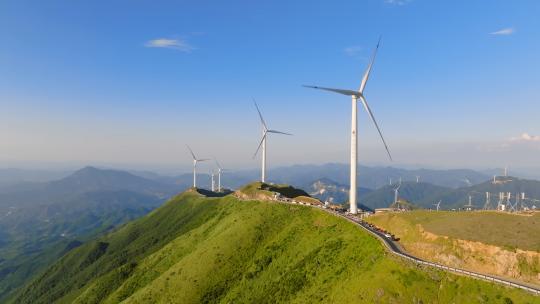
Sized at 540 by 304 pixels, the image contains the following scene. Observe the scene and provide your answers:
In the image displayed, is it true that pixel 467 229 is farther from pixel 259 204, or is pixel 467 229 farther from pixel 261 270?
pixel 259 204

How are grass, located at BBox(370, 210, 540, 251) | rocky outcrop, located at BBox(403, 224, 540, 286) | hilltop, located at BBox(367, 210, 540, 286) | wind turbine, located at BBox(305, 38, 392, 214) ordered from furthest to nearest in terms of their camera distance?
wind turbine, located at BBox(305, 38, 392, 214) → grass, located at BBox(370, 210, 540, 251) → hilltop, located at BBox(367, 210, 540, 286) → rocky outcrop, located at BBox(403, 224, 540, 286)

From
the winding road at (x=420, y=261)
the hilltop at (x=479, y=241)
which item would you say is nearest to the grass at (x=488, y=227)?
the hilltop at (x=479, y=241)

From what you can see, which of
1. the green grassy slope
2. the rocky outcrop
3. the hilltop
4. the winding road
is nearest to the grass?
the hilltop

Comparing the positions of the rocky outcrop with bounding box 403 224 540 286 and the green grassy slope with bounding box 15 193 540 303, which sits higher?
the rocky outcrop with bounding box 403 224 540 286

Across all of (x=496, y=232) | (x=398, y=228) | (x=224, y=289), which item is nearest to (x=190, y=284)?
(x=224, y=289)

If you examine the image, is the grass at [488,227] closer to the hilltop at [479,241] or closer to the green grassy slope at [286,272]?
the hilltop at [479,241]

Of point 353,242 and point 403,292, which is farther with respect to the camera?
point 353,242

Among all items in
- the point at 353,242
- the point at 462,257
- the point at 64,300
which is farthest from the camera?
the point at 64,300

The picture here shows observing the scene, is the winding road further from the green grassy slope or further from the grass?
the grass

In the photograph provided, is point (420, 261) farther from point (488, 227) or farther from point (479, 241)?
point (488, 227)
